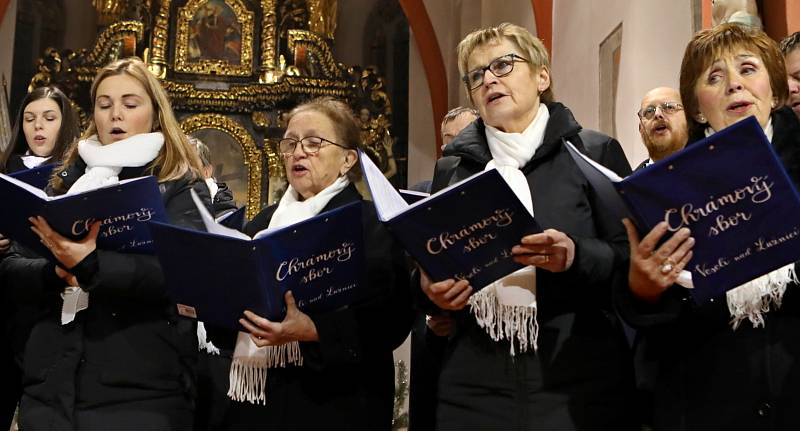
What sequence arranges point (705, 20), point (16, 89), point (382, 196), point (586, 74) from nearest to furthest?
point (382, 196)
point (705, 20)
point (586, 74)
point (16, 89)

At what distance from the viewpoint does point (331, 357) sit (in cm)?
264

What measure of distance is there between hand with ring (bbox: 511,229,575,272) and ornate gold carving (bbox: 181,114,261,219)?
10.1m

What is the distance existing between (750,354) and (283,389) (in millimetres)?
1382

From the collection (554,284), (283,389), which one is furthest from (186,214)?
(554,284)

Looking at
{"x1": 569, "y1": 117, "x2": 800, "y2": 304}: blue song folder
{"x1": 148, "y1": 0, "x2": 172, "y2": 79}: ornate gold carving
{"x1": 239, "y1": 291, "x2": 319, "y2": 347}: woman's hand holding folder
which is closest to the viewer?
{"x1": 569, "y1": 117, "x2": 800, "y2": 304}: blue song folder

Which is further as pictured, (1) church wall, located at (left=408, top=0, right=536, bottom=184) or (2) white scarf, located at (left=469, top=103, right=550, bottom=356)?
(1) church wall, located at (left=408, top=0, right=536, bottom=184)

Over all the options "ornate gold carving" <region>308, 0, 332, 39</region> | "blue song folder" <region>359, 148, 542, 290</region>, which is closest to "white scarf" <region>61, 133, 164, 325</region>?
"blue song folder" <region>359, 148, 542, 290</region>

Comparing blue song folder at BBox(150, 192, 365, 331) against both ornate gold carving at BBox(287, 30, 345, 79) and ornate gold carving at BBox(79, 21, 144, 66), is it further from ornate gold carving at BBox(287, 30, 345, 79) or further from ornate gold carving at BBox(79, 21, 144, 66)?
ornate gold carving at BBox(79, 21, 144, 66)

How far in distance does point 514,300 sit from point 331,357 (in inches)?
24.1

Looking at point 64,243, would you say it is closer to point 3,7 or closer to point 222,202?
point 222,202

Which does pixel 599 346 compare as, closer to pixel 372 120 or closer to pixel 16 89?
pixel 372 120

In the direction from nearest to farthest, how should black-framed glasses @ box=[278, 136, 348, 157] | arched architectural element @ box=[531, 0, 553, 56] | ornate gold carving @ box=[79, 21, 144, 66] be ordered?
1. black-framed glasses @ box=[278, 136, 348, 157]
2. arched architectural element @ box=[531, 0, 553, 56]
3. ornate gold carving @ box=[79, 21, 144, 66]

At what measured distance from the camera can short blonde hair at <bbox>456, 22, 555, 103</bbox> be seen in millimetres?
2701

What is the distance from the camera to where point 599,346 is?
2.37 metres
